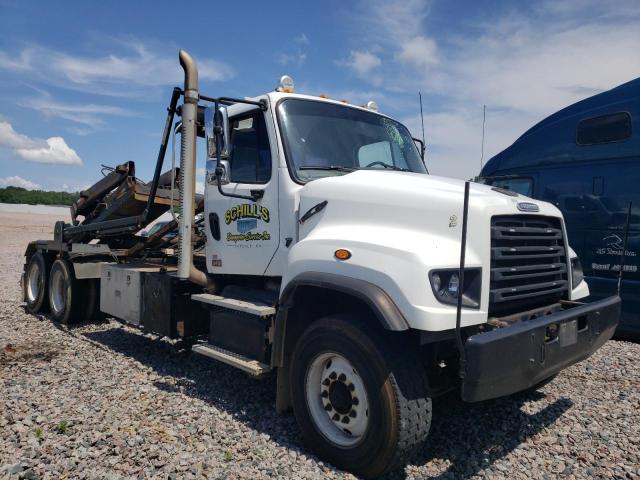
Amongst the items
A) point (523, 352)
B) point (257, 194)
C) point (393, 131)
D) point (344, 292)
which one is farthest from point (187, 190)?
point (523, 352)

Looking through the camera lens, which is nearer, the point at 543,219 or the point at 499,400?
the point at 543,219

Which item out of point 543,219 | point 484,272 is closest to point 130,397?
point 484,272

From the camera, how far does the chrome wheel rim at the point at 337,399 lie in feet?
10.9

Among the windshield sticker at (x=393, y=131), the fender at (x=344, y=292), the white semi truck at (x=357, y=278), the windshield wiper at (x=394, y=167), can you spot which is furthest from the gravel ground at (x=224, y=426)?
the windshield sticker at (x=393, y=131)

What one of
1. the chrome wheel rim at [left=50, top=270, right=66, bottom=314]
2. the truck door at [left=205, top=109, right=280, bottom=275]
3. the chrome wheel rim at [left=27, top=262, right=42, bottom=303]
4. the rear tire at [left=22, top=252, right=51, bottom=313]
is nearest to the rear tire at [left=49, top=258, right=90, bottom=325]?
the chrome wheel rim at [left=50, top=270, right=66, bottom=314]

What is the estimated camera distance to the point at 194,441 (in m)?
3.68

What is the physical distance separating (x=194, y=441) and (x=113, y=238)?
4.69 metres

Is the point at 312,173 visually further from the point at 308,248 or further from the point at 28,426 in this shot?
the point at 28,426

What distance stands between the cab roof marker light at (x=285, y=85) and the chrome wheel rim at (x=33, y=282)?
6035 mm

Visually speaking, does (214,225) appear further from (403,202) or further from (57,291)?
(57,291)

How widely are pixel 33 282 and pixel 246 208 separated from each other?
609 cm

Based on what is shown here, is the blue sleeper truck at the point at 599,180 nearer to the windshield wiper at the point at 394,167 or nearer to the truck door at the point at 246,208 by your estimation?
the windshield wiper at the point at 394,167

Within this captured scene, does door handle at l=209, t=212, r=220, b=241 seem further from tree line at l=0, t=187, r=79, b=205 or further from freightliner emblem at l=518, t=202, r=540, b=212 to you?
tree line at l=0, t=187, r=79, b=205

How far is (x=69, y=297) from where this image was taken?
734cm
